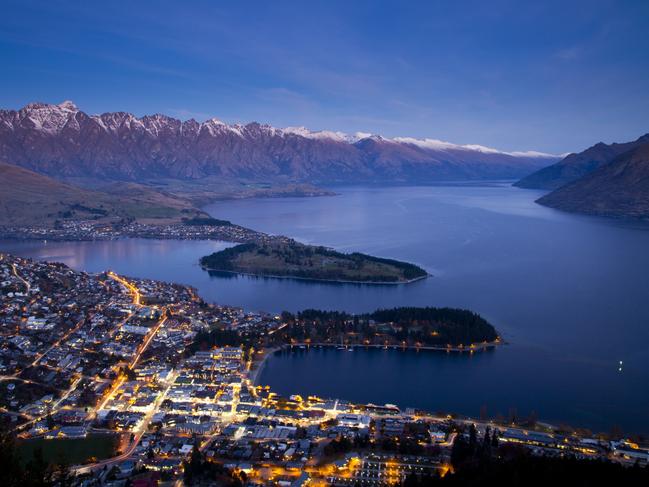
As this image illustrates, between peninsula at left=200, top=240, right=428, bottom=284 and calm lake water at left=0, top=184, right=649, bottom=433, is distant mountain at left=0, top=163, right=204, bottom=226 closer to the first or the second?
calm lake water at left=0, top=184, right=649, bottom=433

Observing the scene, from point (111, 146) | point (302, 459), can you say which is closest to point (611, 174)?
point (302, 459)

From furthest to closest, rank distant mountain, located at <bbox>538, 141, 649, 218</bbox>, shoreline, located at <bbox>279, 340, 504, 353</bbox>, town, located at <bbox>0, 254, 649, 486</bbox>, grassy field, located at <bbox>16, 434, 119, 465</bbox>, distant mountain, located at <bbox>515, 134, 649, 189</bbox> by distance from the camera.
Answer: distant mountain, located at <bbox>515, 134, 649, 189</bbox>
distant mountain, located at <bbox>538, 141, 649, 218</bbox>
shoreline, located at <bbox>279, 340, 504, 353</bbox>
grassy field, located at <bbox>16, 434, 119, 465</bbox>
town, located at <bbox>0, 254, 649, 486</bbox>

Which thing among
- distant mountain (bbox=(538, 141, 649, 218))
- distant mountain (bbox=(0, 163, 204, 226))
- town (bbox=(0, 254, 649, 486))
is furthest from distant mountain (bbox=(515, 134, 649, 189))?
town (bbox=(0, 254, 649, 486))

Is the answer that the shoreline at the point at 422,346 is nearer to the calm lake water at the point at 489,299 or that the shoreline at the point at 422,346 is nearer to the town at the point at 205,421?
the calm lake water at the point at 489,299

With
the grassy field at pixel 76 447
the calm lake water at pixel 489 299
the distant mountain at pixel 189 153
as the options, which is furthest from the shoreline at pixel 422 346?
the distant mountain at pixel 189 153

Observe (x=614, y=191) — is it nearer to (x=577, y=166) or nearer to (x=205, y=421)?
(x=577, y=166)
